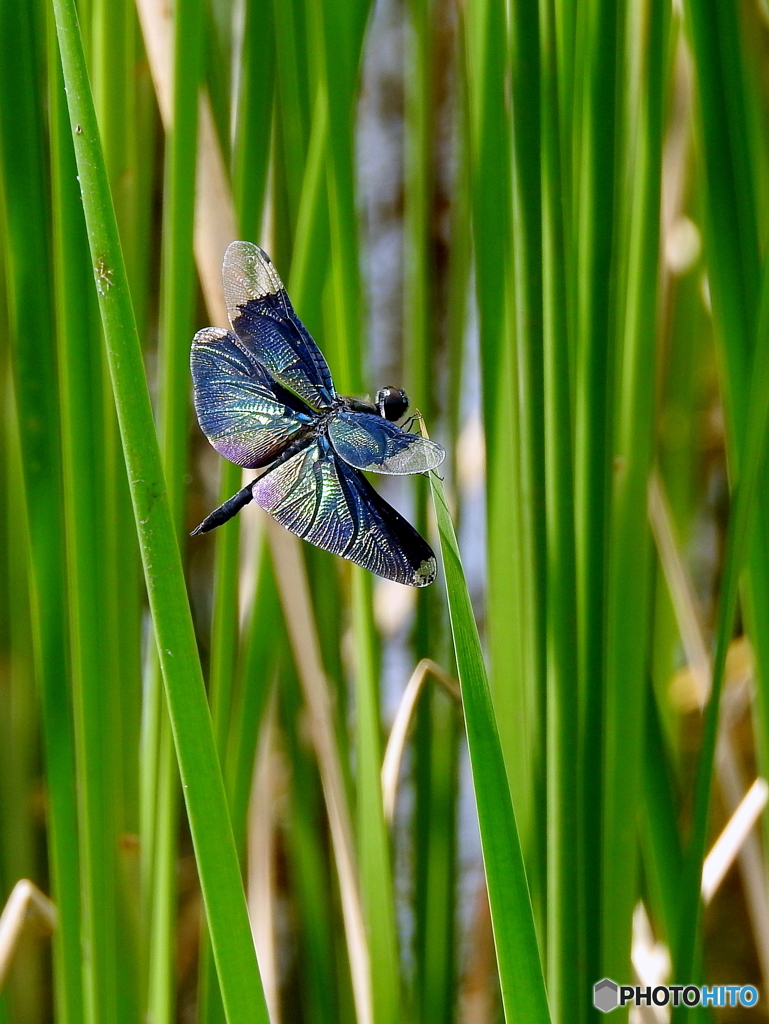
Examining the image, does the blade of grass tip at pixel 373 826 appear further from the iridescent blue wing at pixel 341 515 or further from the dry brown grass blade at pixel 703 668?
the dry brown grass blade at pixel 703 668

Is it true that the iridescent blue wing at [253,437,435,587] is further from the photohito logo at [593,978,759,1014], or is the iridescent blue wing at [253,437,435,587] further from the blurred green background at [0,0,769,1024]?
the photohito logo at [593,978,759,1014]

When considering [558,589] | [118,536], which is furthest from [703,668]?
[118,536]

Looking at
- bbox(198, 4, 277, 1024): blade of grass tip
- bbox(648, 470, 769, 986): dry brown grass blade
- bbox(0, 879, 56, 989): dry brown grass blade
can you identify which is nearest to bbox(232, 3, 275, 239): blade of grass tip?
bbox(198, 4, 277, 1024): blade of grass tip

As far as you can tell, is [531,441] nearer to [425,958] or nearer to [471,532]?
[425,958]

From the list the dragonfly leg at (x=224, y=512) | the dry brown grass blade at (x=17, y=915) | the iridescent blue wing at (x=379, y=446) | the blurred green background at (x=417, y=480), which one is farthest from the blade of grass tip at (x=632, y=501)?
the dry brown grass blade at (x=17, y=915)

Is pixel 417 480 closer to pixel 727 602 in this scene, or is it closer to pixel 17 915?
pixel 727 602

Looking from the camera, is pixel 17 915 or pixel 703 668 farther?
pixel 703 668
